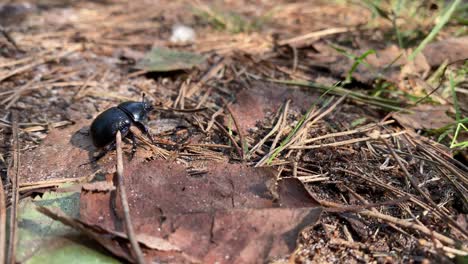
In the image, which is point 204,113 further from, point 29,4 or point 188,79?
point 29,4

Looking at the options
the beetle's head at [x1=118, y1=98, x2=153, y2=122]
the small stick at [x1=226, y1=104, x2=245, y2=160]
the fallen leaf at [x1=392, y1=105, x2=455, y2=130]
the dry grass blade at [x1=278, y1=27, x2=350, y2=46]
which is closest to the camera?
the small stick at [x1=226, y1=104, x2=245, y2=160]

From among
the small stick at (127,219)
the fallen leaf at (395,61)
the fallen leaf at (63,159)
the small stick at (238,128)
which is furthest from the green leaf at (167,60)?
the small stick at (127,219)

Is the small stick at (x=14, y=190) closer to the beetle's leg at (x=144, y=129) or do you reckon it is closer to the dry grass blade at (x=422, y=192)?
the beetle's leg at (x=144, y=129)

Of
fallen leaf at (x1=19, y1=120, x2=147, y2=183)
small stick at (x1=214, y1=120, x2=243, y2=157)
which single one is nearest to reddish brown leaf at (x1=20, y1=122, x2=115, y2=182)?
fallen leaf at (x1=19, y1=120, x2=147, y2=183)

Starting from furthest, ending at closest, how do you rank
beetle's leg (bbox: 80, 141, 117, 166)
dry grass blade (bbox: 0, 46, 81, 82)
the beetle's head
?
1. dry grass blade (bbox: 0, 46, 81, 82)
2. the beetle's head
3. beetle's leg (bbox: 80, 141, 117, 166)

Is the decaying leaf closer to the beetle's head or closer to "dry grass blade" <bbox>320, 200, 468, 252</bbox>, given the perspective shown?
"dry grass blade" <bbox>320, 200, 468, 252</bbox>

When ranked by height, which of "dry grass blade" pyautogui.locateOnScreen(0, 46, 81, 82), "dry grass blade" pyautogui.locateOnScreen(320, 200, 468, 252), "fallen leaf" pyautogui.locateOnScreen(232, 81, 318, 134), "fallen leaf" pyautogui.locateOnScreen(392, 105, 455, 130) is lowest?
"dry grass blade" pyautogui.locateOnScreen(320, 200, 468, 252)

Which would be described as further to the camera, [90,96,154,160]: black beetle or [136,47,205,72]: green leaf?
[136,47,205,72]: green leaf
